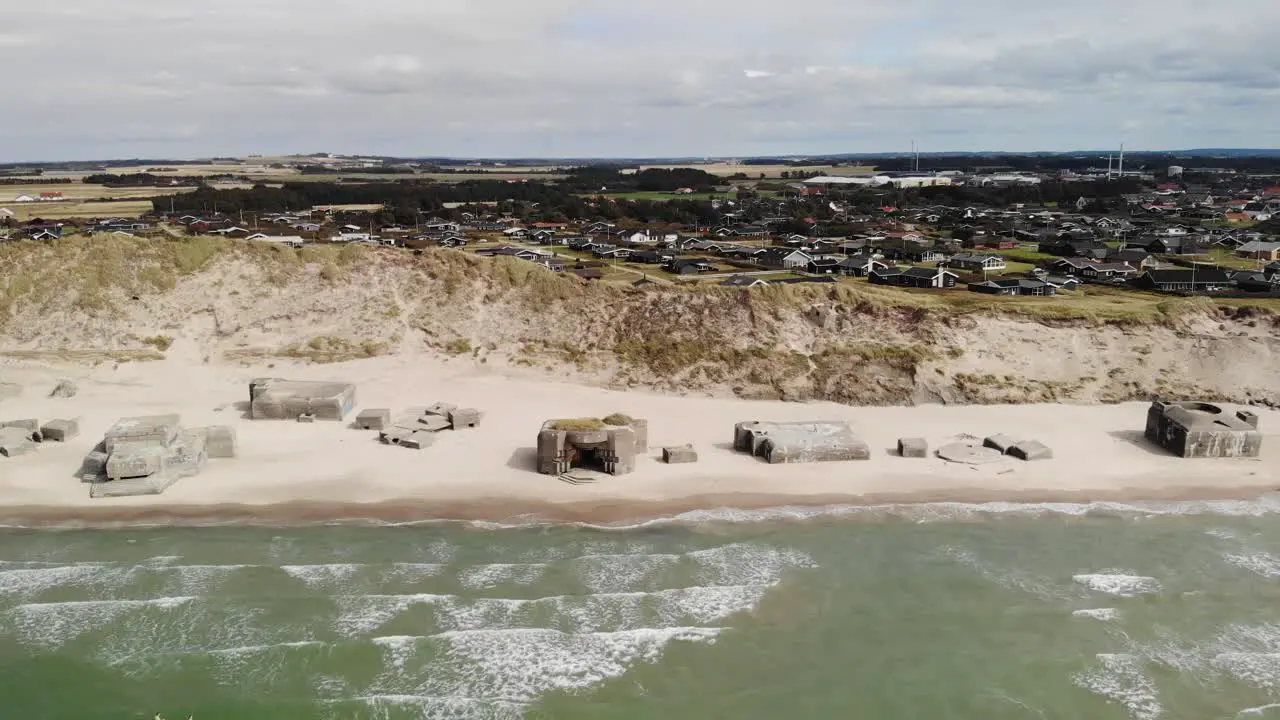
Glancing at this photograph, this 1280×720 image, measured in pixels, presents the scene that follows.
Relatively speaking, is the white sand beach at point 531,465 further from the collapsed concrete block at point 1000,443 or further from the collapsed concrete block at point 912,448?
the collapsed concrete block at point 1000,443

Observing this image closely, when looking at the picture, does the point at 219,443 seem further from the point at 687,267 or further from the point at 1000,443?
the point at 687,267

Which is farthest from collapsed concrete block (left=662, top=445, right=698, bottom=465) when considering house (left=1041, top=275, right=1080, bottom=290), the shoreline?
house (left=1041, top=275, right=1080, bottom=290)

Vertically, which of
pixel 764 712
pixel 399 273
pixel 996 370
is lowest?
pixel 764 712

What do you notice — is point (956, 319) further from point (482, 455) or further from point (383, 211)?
point (383, 211)

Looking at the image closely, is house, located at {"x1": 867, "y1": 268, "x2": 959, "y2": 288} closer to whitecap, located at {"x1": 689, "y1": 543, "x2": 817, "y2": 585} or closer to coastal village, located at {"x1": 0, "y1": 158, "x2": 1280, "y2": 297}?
coastal village, located at {"x1": 0, "y1": 158, "x2": 1280, "y2": 297}

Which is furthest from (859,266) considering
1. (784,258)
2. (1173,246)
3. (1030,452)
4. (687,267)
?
(1030,452)

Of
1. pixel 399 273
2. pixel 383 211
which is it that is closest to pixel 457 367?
pixel 399 273

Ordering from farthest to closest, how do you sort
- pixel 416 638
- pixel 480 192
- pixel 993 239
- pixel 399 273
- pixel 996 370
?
pixel 480 192 < pixel 993 239 < pixel 399 273 < pixel 996 370 < pixel 416 638

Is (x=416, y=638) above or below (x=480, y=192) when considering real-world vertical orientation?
below
